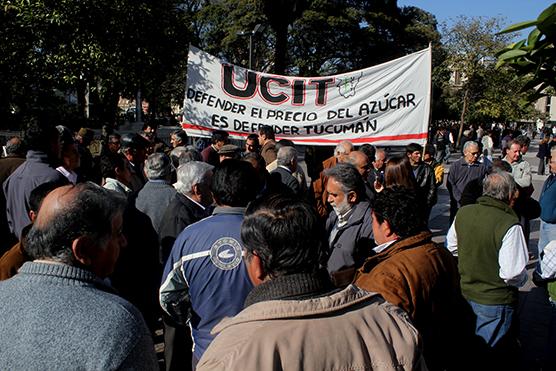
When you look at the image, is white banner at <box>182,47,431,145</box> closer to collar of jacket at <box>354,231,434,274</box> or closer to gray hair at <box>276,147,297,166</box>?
gray hair at <box>276,147,297,166</box>

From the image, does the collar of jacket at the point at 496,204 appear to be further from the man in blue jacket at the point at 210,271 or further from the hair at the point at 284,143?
the hair at the point at 284,143

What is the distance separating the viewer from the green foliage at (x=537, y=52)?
181 centimetres

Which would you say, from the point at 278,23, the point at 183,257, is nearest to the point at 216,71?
the point at 183,257

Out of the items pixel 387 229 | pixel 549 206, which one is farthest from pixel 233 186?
pixel 549 206

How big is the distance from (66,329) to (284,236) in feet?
2.34

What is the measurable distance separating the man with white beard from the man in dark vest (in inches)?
27.7

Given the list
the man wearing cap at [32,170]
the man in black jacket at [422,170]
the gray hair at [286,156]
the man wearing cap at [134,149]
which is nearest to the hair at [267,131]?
the gray hair at [286,156]

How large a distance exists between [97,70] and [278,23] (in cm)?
739

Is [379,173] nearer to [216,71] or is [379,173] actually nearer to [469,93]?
[216,71]

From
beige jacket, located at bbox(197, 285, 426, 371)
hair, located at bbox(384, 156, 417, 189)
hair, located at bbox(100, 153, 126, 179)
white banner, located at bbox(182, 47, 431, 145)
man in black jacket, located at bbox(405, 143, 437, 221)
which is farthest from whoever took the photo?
white banner, located at bbox(182, 47, 431, 145)

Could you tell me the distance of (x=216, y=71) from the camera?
7961 mm

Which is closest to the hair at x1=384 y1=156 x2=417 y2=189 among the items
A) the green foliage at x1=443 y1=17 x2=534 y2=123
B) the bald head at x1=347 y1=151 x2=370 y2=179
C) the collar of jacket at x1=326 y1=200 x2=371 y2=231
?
the bald head at x1=347 y1=151 x2=370 y2=179

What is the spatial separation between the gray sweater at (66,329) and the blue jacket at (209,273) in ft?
3.81

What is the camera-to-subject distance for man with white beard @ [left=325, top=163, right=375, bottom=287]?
146 inches
